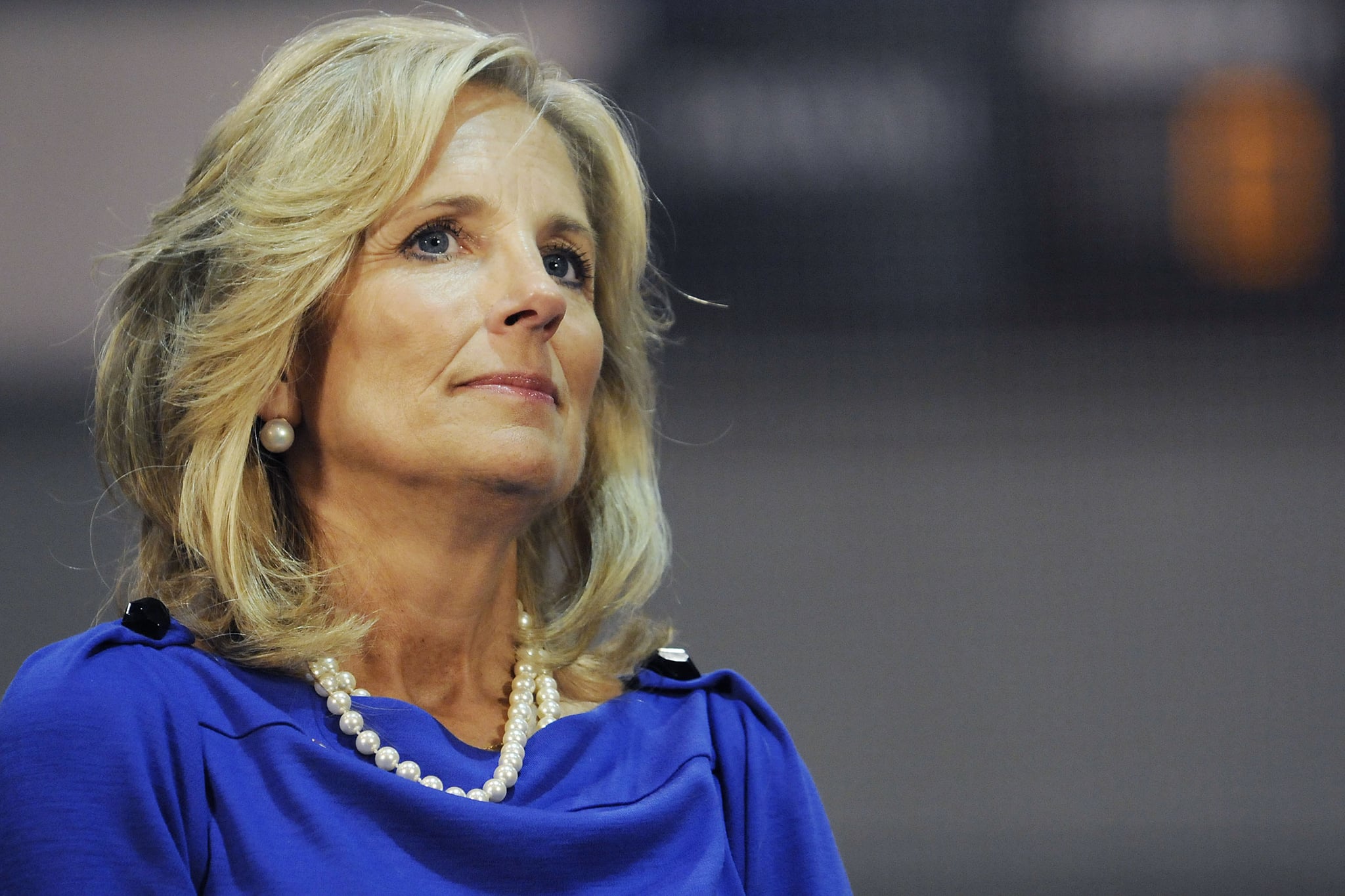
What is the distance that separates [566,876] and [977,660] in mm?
1291

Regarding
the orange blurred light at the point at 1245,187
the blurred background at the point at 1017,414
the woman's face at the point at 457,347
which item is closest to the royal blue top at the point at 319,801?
the woman's face at the point at 457,347

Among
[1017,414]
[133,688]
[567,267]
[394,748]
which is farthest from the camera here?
[1017,414]

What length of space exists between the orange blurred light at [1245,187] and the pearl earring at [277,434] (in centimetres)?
166

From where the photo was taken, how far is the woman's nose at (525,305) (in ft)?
3.93

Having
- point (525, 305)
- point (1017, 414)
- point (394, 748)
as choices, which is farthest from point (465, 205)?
point (1017, 414)

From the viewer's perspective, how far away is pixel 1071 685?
221 cm

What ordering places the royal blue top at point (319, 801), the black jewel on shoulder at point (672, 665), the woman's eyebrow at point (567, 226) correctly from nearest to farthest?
the royal blue top at point (319, 801)
the woman's eyebrow at point (567, 226)
the black jewel on shoulder at point (672, 665)

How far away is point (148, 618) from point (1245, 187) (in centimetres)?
199

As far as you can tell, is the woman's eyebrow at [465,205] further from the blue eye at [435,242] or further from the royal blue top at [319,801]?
the royal blue top at [319,801]

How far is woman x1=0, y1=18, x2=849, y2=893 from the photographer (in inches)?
41.8

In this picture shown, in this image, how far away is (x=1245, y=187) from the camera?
2.32 metres

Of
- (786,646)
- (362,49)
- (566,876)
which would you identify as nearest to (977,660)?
(786,646)

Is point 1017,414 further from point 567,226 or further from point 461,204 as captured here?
point 461,204

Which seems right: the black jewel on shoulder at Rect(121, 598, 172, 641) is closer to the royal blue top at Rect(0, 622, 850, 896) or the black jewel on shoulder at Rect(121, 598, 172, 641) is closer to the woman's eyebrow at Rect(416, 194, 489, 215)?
the royal blue top at Rect(0, 622, 850, 896)
